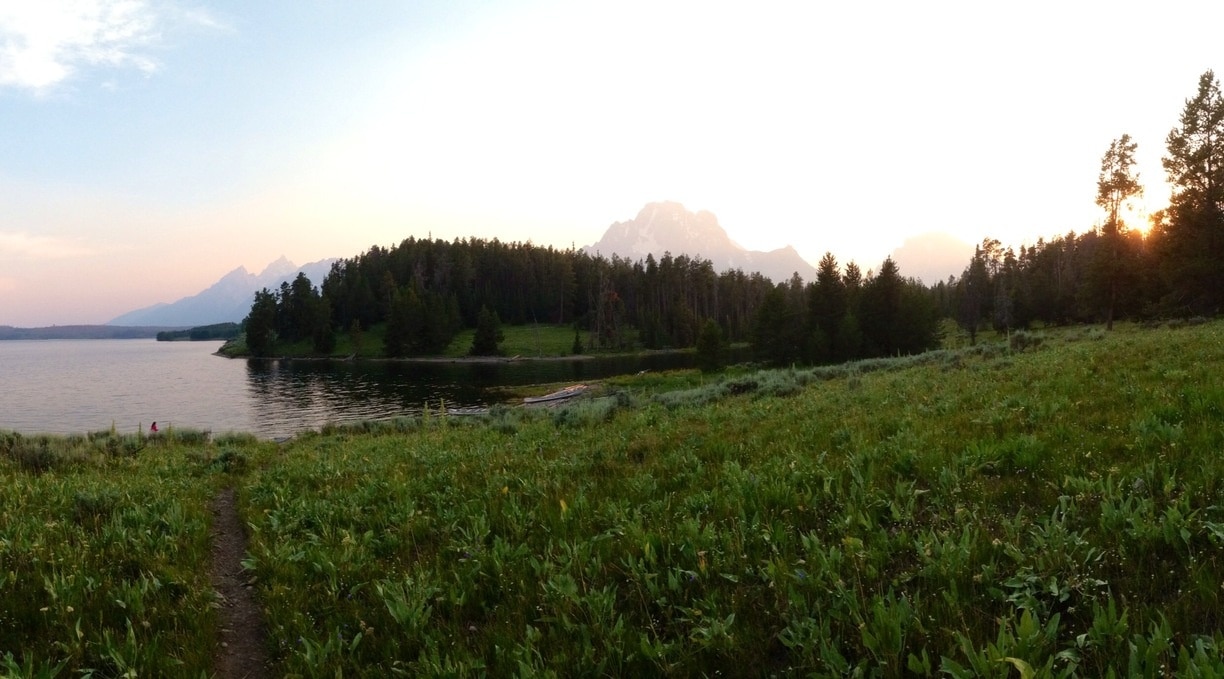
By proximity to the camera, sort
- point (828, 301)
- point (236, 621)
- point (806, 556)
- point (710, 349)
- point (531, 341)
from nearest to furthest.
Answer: point (806, 556) < point (236, 621) < point (710, 349) < point (828, 301) < point (531, 341)

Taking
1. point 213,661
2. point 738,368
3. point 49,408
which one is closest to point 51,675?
point 213,661

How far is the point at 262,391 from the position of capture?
74000 mm

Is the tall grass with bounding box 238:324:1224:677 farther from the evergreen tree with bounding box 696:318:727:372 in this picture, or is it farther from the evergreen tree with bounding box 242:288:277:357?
the evergreen tree with bounding box 242:288:277:357

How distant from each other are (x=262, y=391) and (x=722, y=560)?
3334 inches

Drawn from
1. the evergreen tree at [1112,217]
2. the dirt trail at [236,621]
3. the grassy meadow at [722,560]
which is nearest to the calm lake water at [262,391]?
the dirt trail at [236,621]

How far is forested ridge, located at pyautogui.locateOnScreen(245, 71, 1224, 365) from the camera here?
4328 centimetres

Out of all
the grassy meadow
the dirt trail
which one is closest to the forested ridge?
the grassy meadow

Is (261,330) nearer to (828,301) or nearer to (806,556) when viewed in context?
(828,301)

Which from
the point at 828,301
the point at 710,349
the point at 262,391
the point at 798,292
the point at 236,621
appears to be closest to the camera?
the point at 236,621

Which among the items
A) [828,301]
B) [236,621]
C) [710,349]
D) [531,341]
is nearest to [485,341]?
[531,341]

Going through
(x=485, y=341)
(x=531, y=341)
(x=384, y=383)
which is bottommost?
(x=384, y=383)

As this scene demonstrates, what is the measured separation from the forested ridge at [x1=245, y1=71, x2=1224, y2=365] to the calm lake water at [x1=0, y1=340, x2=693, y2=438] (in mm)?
20552

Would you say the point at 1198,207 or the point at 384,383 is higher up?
the point at 1198,207

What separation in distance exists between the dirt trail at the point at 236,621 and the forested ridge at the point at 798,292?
5821cm
